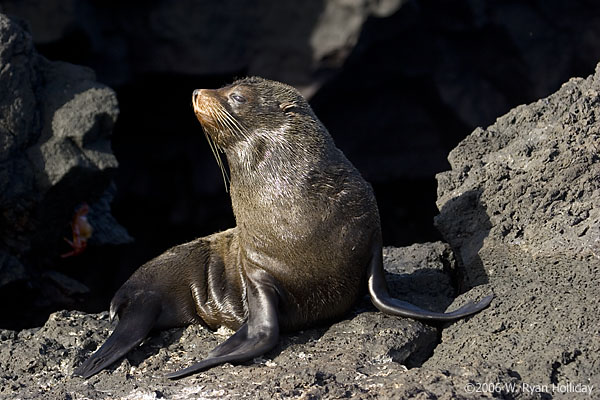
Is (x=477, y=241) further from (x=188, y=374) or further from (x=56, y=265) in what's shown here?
(x=56, y=265)

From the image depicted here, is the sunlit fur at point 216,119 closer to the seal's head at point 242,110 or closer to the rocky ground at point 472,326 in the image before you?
the seal's head at point 242,110

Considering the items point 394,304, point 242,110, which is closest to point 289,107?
point 242,110

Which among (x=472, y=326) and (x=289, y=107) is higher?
(x=289, y=107)

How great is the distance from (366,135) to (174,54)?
2737 millimetres

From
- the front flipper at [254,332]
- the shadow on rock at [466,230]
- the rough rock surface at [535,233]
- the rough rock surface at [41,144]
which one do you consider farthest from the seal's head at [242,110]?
the rough rock surface at [41,144]

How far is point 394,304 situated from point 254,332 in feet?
2.64

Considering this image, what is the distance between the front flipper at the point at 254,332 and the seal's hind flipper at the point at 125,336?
521mm

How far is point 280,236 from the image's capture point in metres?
5.27

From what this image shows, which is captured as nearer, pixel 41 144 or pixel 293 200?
pixel 293 200

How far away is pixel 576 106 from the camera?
5539 millimetres

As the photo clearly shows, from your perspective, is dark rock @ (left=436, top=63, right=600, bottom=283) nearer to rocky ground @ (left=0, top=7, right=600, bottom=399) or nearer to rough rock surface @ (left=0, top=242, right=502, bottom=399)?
rocky ground @ (left=0, top=7, right=600, bottom=399)

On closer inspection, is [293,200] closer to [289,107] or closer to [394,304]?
[289,107]

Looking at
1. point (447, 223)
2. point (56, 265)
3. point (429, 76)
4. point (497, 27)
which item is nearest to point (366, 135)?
point (429, 76)

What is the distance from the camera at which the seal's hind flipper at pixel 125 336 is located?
5.11 m
